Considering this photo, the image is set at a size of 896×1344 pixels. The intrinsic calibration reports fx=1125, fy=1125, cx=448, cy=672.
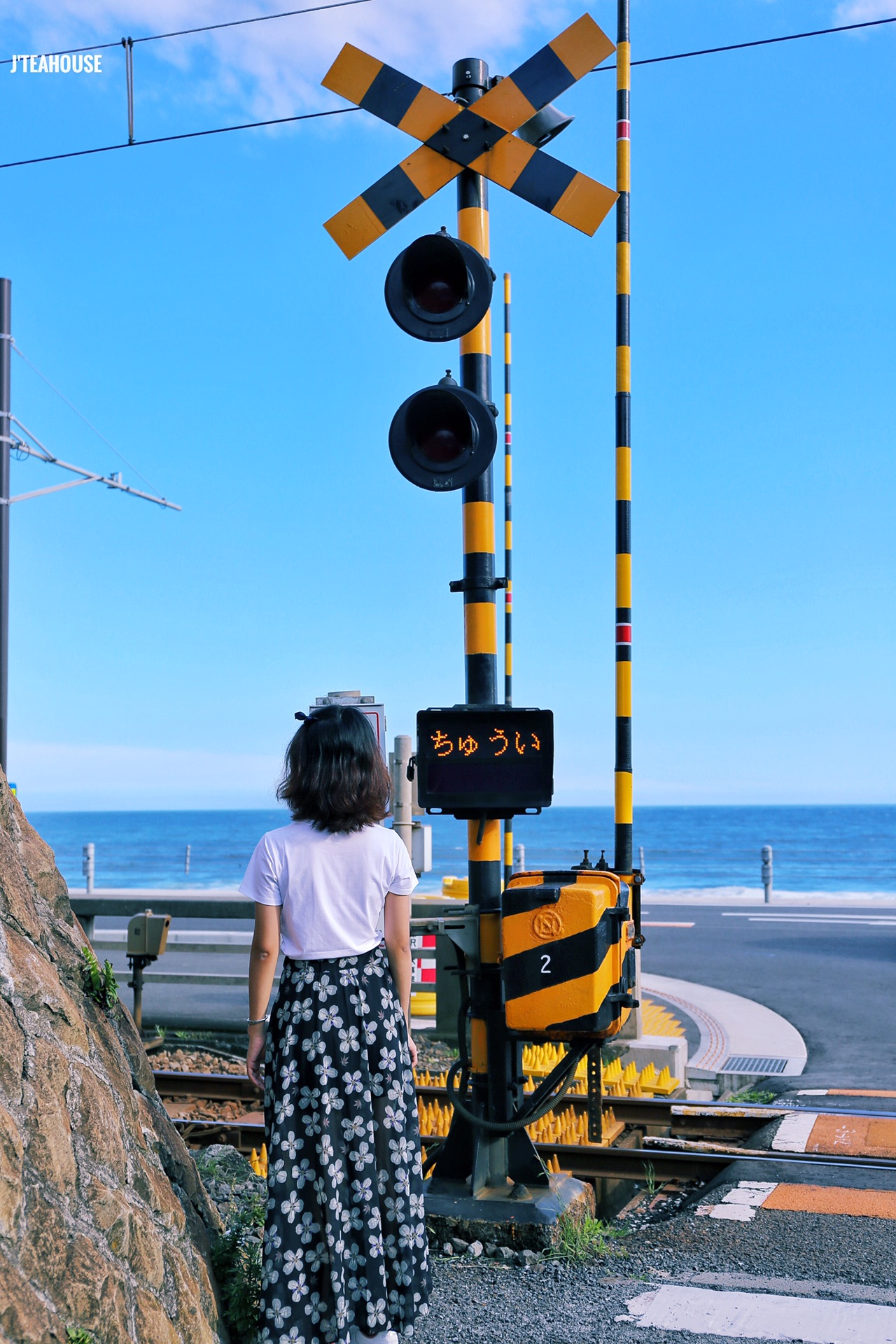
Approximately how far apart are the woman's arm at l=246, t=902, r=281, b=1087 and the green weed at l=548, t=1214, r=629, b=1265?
1.86 metres

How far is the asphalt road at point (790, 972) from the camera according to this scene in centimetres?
923

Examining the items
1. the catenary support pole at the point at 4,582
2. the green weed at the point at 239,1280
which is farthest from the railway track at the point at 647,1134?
the catenary support pole at the point at 4,582

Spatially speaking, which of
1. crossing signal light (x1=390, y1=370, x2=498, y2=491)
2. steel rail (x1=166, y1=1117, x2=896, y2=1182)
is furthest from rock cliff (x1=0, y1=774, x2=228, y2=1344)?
steel rail (x1=166, y1=1117, x2=896, y2=1182)

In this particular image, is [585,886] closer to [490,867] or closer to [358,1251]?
[490,867]

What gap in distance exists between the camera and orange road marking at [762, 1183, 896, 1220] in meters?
4.65

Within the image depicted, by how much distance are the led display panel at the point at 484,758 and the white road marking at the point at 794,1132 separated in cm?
264

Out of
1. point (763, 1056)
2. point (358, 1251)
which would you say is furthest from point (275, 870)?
point (763, 1056)

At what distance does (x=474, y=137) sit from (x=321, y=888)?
10.9 ft

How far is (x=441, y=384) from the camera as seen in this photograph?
14.4 feet

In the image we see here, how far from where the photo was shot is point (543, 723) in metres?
4.46

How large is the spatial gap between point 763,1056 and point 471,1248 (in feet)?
17.9

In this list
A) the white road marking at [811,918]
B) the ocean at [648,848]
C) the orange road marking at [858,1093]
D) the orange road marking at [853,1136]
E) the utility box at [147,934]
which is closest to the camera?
the orange road marking at [853,1136]

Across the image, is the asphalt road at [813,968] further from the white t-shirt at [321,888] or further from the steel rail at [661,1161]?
the white t-shirt at [321,888]

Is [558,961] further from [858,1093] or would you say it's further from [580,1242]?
[858,1093]
